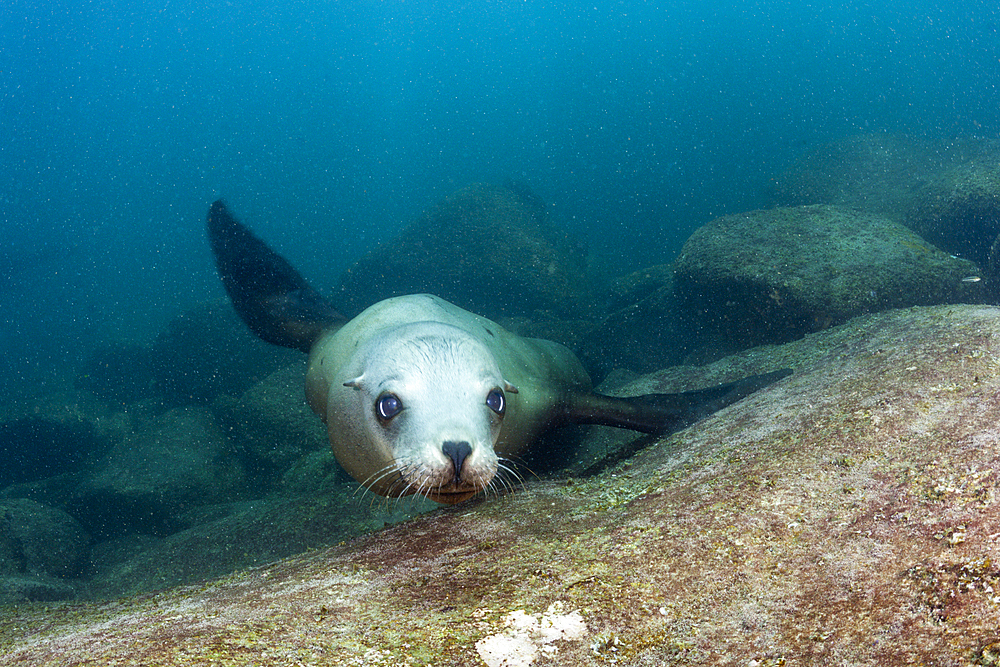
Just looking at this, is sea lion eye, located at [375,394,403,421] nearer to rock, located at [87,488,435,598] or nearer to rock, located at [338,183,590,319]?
rock, located at [87,488,435,598]

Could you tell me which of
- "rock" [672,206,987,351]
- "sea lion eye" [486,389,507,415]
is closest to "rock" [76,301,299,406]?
"rock" [672,206,987,351]

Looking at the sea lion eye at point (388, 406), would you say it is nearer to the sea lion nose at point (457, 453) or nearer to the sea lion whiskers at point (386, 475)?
the sea lion whiskers at point (386, 475)

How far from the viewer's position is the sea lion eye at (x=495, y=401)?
2.21m

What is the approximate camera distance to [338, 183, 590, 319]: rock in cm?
907

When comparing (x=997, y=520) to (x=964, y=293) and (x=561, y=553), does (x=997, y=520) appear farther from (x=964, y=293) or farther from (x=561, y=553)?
(x=964, y=293)

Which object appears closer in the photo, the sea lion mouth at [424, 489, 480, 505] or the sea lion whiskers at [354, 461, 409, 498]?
the sea lion mouth at [424, 489, 480, 505]

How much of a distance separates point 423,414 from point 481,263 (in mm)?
7616

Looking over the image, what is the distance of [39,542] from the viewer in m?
4.50

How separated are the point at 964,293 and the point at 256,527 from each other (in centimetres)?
581

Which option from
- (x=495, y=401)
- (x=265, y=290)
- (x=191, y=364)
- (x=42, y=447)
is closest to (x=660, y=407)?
(x=495, y=401)

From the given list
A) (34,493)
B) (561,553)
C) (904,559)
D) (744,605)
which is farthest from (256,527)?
(34,493)

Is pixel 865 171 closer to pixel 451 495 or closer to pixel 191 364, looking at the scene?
pixel 451 495

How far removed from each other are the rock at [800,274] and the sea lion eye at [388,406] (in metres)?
3.75

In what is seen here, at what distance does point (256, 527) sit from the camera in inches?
141
